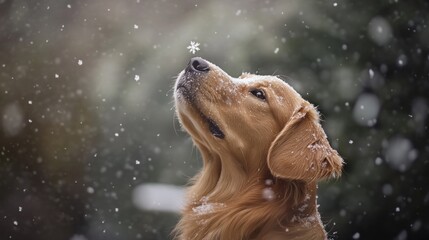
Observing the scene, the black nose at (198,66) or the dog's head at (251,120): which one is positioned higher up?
the black nose at (198,66)

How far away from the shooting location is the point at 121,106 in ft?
12.3

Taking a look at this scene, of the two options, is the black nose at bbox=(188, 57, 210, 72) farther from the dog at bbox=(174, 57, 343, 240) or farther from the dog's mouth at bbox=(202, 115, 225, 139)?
the dog's mouth at bbox=(202, 115, 225, 139)

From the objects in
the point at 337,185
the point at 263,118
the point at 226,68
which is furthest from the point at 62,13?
the point at 263,118

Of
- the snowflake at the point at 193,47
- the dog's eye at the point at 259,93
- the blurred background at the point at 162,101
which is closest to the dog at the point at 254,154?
the dog's eye at the point at 259,93

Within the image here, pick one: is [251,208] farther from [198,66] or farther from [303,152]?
[198,66]

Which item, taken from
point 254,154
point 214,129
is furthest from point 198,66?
point 254,154

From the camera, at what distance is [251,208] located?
194 centimetres

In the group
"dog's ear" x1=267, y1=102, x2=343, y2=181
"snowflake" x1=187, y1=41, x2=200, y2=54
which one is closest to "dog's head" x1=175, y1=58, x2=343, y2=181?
"dog's ear" x1=267, y1=102, x2=343, y2=181

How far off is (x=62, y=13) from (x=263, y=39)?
139 centimetres

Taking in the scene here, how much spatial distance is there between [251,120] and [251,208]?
0.93 ft

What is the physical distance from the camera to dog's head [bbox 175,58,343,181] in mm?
1893

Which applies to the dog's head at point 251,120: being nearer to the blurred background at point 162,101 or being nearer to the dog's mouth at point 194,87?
the dog's mouth at point 194,87

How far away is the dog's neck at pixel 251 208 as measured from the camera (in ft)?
6.28

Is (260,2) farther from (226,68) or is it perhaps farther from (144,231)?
(144,231)
